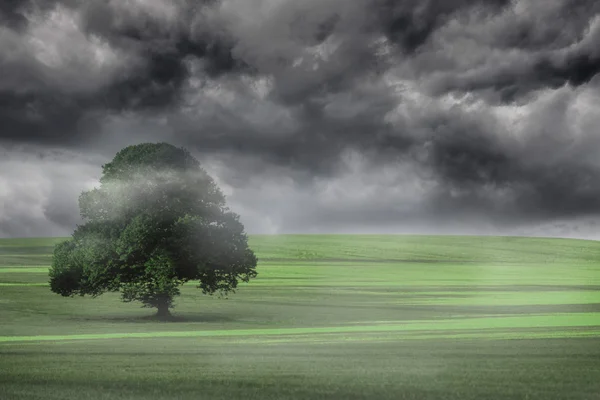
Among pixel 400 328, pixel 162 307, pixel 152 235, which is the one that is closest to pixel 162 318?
pixel 162 307

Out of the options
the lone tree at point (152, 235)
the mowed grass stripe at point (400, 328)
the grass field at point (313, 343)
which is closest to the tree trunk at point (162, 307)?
the lone tree at point (152, 235)

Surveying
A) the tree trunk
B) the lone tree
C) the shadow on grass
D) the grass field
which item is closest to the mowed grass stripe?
the grass field

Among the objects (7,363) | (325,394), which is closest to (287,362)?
(325,394)

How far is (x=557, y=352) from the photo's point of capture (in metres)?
23.0

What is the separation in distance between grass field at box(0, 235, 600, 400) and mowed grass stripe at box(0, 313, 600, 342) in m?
0.10

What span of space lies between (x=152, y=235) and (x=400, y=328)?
18.0 metres

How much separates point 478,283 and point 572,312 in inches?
1705

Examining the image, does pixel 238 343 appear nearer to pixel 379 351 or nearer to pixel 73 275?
pixel 379 351

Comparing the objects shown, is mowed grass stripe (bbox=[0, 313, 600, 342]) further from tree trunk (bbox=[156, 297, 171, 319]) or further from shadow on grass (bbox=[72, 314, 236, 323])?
tree trunk (bbox=[156, 297, 171, 319])

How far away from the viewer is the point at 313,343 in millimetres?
27250

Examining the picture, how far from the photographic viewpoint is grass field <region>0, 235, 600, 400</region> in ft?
50.8

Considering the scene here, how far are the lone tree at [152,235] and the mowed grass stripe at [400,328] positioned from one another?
10.0 metres

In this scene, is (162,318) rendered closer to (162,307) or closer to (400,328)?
(162,307)

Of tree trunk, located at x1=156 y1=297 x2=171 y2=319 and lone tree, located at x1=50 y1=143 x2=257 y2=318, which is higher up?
lone tree, located at x1=50 y1=143 x2=257 y2=318
